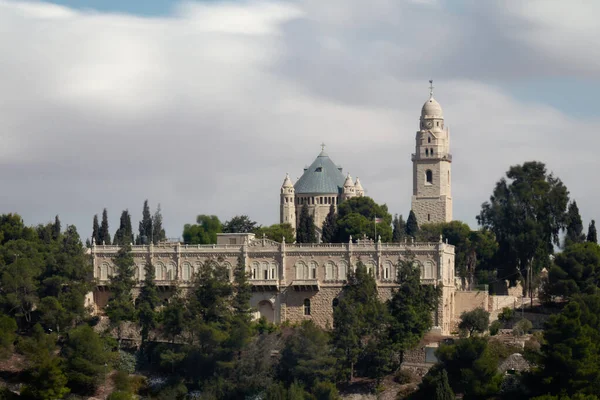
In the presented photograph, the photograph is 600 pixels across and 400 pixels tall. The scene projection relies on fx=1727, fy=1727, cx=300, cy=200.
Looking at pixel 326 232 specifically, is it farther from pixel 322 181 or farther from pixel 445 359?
pixel 445 359

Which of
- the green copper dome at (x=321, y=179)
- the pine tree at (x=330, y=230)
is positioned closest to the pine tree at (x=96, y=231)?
the pine tree at (x=330, y=230)

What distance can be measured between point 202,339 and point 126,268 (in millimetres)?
10239

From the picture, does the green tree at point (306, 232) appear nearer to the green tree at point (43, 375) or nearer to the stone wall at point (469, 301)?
the stone wall at point (469, 301)

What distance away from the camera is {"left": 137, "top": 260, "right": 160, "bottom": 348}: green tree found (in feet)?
356

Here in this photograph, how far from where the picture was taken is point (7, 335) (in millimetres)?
106125

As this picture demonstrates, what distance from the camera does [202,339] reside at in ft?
343

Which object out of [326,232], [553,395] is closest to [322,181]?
[326,232]

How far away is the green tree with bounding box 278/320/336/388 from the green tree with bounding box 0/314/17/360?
1714 cm

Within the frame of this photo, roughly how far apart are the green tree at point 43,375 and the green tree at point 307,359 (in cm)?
1300

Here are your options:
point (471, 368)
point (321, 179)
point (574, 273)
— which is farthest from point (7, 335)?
point (321, 179)

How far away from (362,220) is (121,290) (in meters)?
26.7

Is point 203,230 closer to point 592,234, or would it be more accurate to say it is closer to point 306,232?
point 306,232

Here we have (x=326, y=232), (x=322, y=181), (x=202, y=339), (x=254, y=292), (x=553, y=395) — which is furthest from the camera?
(x=322, y=181)

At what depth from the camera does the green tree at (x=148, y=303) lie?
108 meters
